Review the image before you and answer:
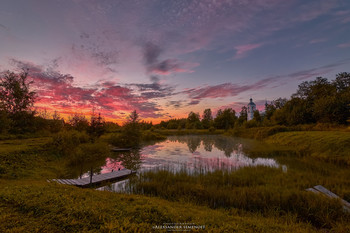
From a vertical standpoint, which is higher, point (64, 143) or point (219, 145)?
point (64, 143)

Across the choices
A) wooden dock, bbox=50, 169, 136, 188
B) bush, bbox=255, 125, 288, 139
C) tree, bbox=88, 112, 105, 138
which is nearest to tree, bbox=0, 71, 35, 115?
tree, bbox=88, 112, 105, 138

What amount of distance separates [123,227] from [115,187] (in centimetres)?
607

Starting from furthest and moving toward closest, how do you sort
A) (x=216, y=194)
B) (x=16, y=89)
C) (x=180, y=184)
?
(x=16, y=89)
(x=180, y=184)
(x=216, y=194)

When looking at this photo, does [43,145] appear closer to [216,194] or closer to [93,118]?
[93,118]

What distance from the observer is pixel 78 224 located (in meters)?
3.65

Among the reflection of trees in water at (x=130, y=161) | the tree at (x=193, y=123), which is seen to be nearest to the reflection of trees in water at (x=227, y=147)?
the reflection of trees in water at (x=130, y=161)

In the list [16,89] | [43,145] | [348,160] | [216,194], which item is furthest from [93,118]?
[348,160]

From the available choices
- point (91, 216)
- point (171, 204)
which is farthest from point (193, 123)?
point (91, 216)

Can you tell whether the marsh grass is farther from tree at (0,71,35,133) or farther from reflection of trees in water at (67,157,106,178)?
tree at (0,71,35,133)

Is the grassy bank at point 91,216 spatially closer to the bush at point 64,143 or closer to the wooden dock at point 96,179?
the wooden dock at point 96,179

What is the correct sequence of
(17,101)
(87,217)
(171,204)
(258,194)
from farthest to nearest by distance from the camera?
(17,101)
(258,194)
(171,204)
(87,217)

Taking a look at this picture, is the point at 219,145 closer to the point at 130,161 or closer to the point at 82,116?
the point at 130,161

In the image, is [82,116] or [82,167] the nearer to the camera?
[82,167]

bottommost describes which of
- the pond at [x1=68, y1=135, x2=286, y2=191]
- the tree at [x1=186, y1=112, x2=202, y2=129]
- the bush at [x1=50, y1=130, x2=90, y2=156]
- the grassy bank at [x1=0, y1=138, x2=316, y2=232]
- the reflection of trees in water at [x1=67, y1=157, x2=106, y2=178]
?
the pond at [x1=68, y1=135, x2=286, y2=191]
